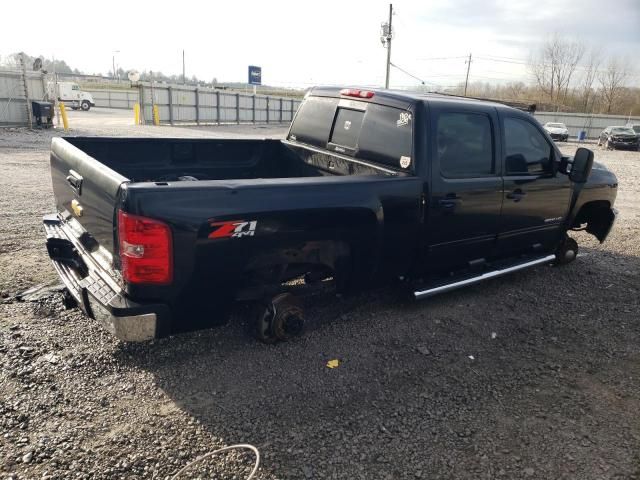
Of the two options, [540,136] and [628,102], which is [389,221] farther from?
[628,102]

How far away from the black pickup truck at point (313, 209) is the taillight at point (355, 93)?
0.01 m

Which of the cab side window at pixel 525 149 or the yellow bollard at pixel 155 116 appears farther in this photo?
the yellow bollard at pixel 155 116

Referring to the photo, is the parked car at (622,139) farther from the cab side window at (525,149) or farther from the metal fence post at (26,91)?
the metal fence post at (26,91)

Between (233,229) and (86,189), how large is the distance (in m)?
1.17

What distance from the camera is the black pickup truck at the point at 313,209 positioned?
2963 millimetres

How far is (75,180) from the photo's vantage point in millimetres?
3584

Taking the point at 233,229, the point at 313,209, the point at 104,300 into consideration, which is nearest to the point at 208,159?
the point at 313,209

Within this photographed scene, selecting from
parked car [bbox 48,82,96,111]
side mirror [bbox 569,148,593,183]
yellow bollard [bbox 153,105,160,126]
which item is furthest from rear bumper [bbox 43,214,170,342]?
parked car [bbox 48,82,96,111]

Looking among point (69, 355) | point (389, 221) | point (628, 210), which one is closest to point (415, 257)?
point (389, 221)

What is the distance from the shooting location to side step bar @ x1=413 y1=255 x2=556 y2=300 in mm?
4254

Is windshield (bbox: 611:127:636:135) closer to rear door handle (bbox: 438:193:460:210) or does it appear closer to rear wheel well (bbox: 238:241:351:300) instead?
rear door handle (bbox: 438:193:460:210)

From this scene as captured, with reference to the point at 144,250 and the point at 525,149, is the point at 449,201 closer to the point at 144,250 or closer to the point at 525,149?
the point at 525,149

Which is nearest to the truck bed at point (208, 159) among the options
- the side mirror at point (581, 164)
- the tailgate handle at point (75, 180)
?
the tailgate handle at point (75, 180)

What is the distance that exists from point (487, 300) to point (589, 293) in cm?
129
